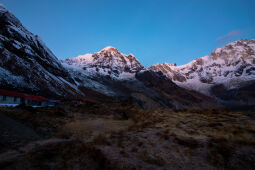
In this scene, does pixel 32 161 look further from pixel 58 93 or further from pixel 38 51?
pixel 38 51

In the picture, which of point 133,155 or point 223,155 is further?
point 133,155

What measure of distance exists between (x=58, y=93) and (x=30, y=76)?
13.5 metres

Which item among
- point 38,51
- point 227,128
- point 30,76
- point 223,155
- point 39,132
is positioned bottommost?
point 39,132

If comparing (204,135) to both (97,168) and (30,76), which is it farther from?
(30,76)

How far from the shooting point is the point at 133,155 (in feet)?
18.4

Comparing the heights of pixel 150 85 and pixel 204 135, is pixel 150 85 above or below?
above

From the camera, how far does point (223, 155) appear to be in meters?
4.91

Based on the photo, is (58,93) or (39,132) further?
(58,93)

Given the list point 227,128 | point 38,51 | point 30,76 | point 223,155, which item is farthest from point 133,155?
point 38,51

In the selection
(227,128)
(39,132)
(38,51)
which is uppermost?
(38,51)

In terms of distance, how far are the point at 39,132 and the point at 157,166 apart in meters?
9.91

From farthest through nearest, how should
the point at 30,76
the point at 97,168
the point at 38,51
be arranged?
the point at 38,51
the point at 30,76
the point at 97,168

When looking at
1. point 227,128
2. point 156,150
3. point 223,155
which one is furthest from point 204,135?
point 156,150

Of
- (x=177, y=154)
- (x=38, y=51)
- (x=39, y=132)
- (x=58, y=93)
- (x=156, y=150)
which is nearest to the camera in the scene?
(x=177, y=154)
